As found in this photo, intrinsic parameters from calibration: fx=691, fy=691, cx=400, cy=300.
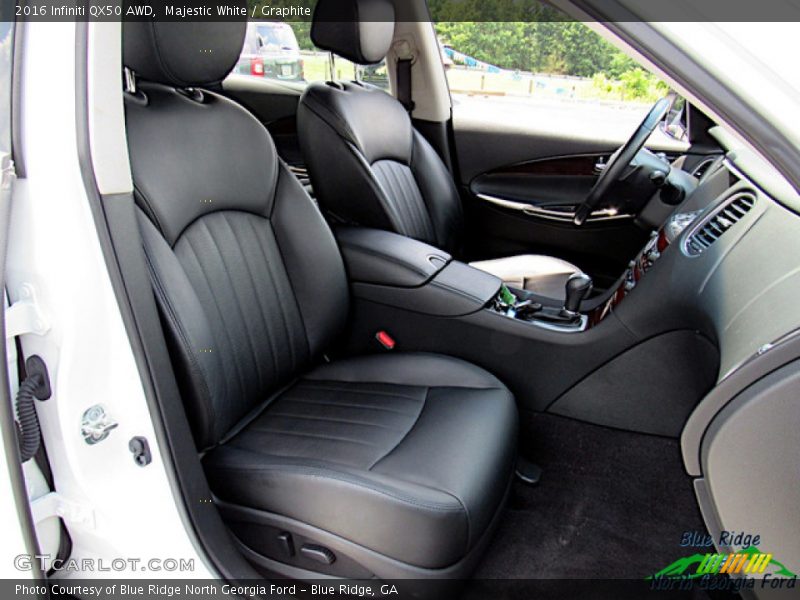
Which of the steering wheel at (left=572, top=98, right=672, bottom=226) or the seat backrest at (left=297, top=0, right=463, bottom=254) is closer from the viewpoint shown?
the steering wheel at (left=572, top=98, right=672, bottom=226)

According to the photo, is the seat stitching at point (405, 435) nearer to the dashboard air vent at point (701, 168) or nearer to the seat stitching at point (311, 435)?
the seat stitching at point (311, 435)

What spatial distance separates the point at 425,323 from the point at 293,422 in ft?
1.65

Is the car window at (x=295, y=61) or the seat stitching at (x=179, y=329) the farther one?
the car window at (x=295, y=61)

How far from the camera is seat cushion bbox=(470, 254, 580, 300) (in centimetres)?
205

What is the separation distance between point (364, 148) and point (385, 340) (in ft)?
1.91

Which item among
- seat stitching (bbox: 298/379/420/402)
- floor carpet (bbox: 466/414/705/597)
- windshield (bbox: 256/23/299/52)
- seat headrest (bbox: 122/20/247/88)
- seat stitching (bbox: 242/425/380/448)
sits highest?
seat headrest (bbox: 122/20/247/88)

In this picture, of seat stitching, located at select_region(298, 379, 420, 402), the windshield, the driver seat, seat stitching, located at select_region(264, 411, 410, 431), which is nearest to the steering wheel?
the driver seat

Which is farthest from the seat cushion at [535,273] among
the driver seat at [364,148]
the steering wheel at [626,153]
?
the steering wheel at [626,153]

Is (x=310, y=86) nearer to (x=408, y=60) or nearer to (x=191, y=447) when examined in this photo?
(x=408, y=60)

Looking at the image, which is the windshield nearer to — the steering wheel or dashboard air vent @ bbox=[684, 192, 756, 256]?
the steering wheel

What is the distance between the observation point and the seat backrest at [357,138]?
1938mm

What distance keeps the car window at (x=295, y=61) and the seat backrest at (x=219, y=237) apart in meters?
0.73

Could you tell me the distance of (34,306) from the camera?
0.98m

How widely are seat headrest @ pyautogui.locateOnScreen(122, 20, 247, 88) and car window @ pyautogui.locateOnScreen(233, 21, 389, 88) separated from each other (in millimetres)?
802
